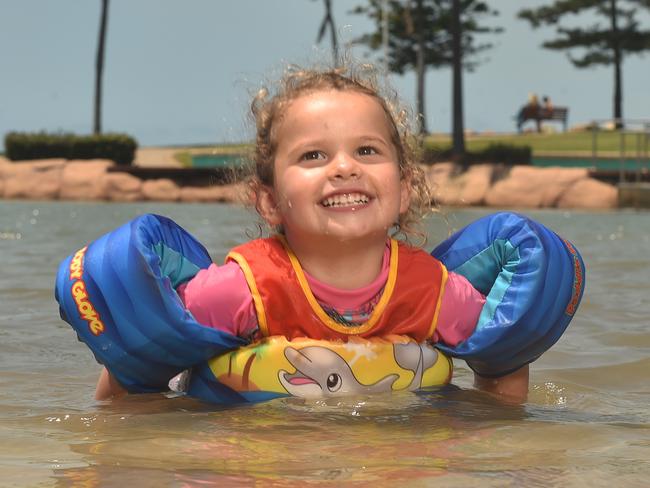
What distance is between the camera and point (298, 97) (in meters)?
3.93

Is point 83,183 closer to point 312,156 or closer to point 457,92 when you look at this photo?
point 457,92

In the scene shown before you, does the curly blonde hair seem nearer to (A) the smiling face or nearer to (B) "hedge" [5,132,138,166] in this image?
(A) the smiling face

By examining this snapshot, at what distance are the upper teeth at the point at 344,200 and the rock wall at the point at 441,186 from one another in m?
21.7

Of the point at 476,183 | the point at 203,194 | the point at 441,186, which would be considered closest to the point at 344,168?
the point at 441,186

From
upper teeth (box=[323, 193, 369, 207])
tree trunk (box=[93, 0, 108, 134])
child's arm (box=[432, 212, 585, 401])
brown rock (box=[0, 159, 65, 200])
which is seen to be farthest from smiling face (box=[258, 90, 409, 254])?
tree trunk (box=[93, 0, 108, 134])

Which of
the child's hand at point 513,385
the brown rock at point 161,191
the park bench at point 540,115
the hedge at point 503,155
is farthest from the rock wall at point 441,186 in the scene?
the child's hand at point 513,385

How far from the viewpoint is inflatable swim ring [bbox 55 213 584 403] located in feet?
12.1

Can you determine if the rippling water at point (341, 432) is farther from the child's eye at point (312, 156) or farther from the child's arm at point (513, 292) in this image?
the child's eye at point (312, 156)

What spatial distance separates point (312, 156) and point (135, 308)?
753 mm

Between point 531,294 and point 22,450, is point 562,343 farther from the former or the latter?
point 22,450

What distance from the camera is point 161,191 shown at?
94.9 feet

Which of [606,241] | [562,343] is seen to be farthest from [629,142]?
[562,343]

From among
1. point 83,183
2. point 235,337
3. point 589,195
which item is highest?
point 235,337

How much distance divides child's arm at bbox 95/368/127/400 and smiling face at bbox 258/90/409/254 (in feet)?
2.53
